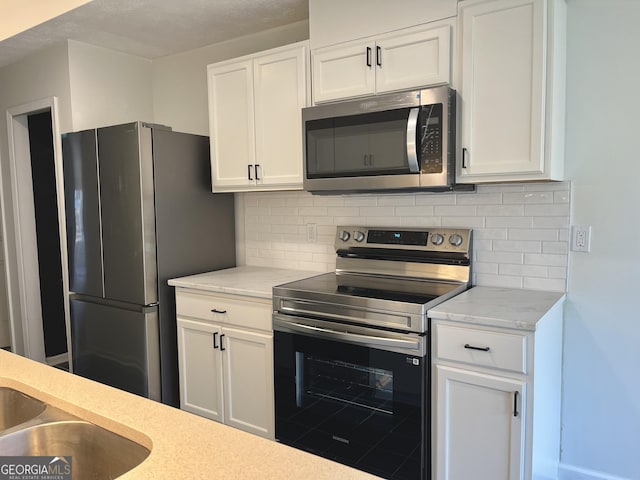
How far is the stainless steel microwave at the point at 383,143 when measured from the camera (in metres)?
2.15

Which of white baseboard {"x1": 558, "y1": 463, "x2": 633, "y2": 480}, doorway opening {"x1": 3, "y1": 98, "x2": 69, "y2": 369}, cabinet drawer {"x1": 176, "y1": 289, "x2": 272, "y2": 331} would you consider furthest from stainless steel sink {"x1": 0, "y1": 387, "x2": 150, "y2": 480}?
doorway opening {"x1": 3, "y1": 98, "x2": 69, "y2": 369}

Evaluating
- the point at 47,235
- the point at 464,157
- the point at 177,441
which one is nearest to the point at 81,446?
the point at 177,441

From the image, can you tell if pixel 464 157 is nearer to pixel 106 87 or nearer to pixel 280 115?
pixel 280 115

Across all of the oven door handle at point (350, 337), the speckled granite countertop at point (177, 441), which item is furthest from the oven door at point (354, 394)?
the speckled granite countertop at point (177, 441)

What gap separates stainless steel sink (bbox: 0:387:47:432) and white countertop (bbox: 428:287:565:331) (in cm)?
137

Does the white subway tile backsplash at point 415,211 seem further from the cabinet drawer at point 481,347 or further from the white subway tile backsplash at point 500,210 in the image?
the cabinet drawer at point 481,347

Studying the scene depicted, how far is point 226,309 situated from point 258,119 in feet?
3.53

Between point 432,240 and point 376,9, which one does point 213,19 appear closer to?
point 376,9

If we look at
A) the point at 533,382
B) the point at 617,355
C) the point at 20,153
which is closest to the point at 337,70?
the point at 533,382

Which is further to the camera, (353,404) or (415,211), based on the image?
(415,211)

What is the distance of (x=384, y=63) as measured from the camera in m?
2.32

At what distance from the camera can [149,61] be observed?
3.75m

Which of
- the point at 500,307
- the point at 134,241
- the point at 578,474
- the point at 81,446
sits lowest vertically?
the point at 578,474

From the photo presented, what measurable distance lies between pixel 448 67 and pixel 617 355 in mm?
1469
